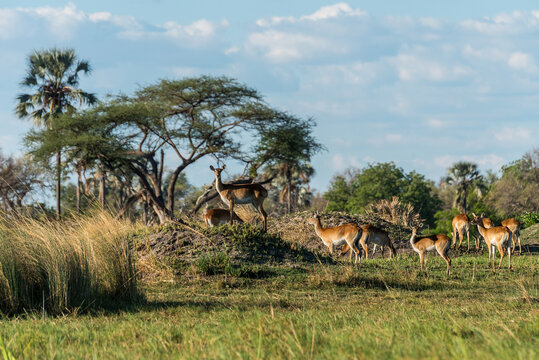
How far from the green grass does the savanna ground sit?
0.06 ft

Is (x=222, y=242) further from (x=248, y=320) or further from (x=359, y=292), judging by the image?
(x=248, y=320)

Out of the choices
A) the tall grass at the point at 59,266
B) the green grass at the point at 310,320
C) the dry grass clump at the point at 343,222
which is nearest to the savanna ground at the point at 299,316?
the green grass at the point at 310,320

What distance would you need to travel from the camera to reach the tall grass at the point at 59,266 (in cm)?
826

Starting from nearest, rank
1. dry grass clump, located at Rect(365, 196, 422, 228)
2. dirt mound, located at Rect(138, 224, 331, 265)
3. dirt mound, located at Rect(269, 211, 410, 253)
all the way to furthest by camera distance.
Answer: dirt mound, located at Rect(138, 224, 331, 265) < dirt mound, located at Rect(269, 211, 410, 253) < dry grass clump, located at Rect(365, 196, 422, 228)

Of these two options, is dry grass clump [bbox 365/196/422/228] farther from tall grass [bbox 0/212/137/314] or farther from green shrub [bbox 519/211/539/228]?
tall grass [bbox 0/212/137/314]

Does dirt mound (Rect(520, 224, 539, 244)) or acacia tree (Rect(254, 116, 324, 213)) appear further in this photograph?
acacia tree (Rect(254, 116, 324, 213))

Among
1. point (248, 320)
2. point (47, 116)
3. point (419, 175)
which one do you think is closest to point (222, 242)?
point (248, 320)

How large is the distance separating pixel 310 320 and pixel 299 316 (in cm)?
42

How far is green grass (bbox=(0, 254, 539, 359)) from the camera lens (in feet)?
14.8

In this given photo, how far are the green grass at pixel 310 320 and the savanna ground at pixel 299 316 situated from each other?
0.02 meters

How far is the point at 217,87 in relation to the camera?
1355 inches

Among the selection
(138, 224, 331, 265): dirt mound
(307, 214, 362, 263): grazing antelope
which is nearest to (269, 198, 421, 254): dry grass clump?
(307, 214, 362, 263): grazing antelope

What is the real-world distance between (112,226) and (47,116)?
107ft

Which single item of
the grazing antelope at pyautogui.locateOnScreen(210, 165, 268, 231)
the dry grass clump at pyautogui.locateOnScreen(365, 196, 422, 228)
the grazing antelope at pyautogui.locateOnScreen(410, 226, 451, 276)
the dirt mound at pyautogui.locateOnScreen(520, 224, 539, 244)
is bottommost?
the dirt mound at pyautogui.locateOnScreen(520, 224, 539, 244)
